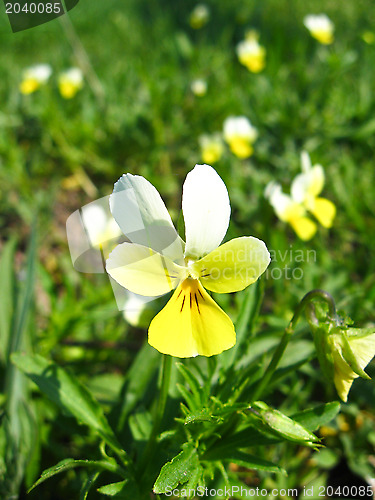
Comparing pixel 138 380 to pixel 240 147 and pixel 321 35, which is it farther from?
pixel 321 35

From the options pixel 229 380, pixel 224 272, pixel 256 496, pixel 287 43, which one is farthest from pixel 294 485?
pixel 287 43

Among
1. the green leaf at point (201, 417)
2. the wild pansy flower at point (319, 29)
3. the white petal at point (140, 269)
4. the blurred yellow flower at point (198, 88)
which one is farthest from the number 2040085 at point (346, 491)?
the wild pansy flower at point (319, 29)

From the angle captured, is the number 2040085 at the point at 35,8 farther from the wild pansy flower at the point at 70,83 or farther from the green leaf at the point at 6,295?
the wild pansy flower at the point at 70,83

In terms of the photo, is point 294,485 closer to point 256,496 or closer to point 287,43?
point 256,496

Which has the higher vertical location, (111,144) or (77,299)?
(111,144)

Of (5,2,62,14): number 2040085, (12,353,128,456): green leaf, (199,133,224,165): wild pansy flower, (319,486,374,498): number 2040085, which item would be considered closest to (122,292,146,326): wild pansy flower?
(12,353,128,456): green leaf

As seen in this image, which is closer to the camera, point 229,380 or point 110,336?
point 229,380

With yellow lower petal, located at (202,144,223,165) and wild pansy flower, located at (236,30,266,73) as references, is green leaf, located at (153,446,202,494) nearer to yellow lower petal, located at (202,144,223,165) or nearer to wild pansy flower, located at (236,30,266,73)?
yellow lower petal, located at (202,144,223,165)
